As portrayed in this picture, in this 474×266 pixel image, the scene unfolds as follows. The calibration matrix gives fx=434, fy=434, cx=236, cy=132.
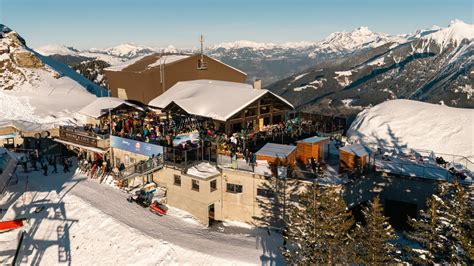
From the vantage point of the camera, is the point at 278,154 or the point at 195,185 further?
the point at 195,185

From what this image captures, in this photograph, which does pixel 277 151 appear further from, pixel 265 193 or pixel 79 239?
pixel 79 239

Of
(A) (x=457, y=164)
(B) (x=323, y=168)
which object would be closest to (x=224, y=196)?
(B) (x=323, y=168)

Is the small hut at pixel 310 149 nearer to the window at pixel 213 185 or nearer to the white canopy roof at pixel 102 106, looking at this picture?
the window at pixel 213 185

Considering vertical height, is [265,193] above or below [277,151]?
below

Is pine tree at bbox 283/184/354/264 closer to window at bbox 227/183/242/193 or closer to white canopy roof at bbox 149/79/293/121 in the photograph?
window at bbox 227/183/242/193

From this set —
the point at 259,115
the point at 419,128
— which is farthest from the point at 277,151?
the point at 419,128

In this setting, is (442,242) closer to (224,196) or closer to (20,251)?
(224,196)

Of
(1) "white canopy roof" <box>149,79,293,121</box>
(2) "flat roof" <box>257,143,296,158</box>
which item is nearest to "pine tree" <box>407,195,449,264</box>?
(2) "flat roof" <box>257,143,296,158</box>
